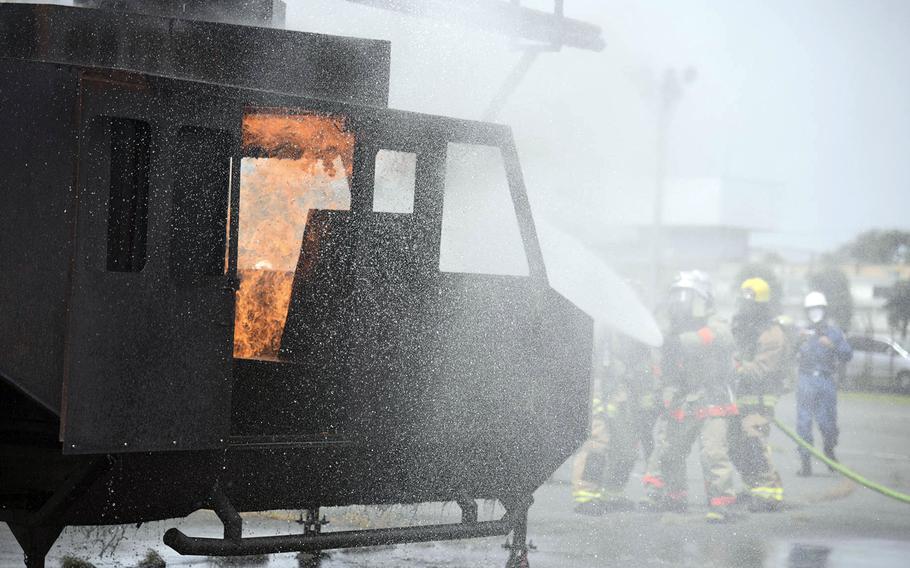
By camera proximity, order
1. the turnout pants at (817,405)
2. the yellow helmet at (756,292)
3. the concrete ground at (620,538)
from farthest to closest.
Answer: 1. the turnout pants at (817,405)
2. the yellow helmet at (756,292)
3. the concrete ground at (620,538)

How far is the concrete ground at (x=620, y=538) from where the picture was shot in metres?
7.37

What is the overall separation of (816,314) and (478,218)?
8.59m

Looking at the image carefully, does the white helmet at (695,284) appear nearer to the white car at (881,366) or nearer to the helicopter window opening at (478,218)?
the helicopter window opening at (478,218)

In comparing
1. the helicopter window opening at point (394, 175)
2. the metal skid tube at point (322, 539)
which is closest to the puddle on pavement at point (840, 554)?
the metal skid tube at point (322, 539)

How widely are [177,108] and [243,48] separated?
0.88 metres

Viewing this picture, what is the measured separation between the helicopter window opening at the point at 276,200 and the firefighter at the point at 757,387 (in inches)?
193

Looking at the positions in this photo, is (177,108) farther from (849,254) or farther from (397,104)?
(849,254)

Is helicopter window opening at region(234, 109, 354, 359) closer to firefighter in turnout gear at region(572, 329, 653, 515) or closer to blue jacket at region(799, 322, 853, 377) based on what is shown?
firefighter in turnout gear at region(572, 329, 653, 515)

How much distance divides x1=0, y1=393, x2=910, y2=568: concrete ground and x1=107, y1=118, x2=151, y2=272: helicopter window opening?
283 centimetres

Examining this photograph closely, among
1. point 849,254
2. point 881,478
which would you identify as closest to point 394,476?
point 881,478

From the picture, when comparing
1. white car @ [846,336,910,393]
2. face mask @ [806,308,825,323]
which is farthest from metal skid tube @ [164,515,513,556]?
white car @ [846,336,910,393]

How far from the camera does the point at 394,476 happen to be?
580cm

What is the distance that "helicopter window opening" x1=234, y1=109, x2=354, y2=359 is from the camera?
6070 millimetres

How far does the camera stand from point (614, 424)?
10.9 m
